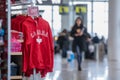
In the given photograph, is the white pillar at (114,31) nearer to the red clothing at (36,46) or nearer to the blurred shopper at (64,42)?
the blurred shopper at (64,42)

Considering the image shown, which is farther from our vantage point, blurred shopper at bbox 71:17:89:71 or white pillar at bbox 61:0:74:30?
white pillar at bbox 61:0:74:30

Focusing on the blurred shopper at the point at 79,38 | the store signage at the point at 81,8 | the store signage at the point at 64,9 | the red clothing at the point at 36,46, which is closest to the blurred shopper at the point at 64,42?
the store signage at the point at 81,8

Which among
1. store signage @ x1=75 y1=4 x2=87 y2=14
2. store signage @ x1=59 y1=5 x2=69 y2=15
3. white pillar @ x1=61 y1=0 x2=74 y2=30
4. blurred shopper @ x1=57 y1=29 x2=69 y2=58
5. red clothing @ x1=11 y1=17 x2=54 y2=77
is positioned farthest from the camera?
white pillar @ x1=61 y1=0 x2=74 y2=30

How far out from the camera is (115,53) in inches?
613

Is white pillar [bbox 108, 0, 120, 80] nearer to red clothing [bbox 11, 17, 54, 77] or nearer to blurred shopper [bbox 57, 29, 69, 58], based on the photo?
blurred shopper [bbox 57, 29, 69, 58]

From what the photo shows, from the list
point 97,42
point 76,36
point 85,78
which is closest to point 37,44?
point 85,78

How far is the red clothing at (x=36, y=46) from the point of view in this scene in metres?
5.00

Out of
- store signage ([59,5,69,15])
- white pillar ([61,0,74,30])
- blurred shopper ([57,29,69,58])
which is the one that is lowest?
blurred shopper ([57,29,69,58])

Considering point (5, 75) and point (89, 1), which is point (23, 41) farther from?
point (89, 1)

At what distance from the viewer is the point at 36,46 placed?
16.7ft

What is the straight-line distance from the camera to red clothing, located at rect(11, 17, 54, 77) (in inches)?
197

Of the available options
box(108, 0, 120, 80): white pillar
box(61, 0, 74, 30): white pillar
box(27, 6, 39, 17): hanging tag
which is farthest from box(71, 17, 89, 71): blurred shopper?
box(61, 0, 74, 30): white pillar

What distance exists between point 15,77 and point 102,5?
20.9 meters

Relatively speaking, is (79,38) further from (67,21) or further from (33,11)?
(67,21)
